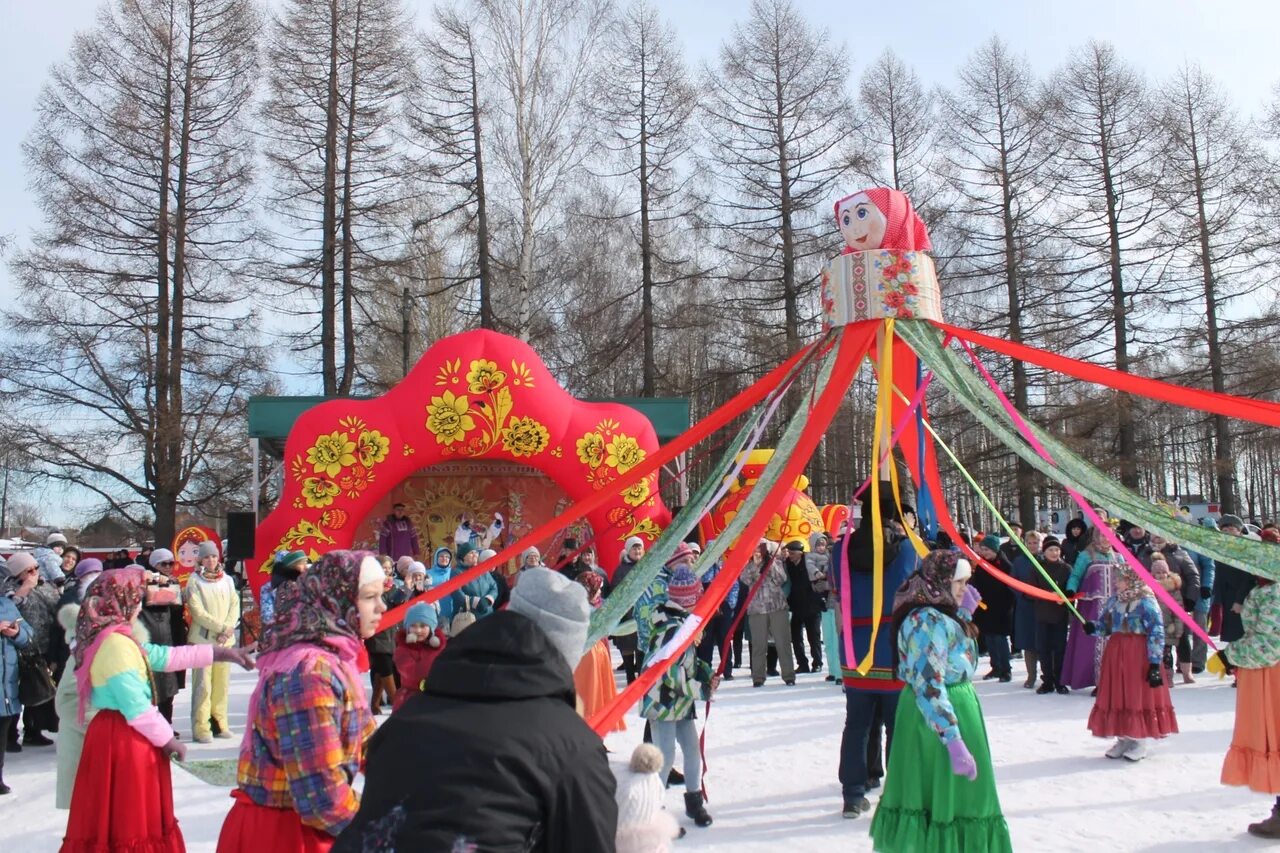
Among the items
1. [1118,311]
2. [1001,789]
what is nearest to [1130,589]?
[1001,789]

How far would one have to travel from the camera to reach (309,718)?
281 centimetres

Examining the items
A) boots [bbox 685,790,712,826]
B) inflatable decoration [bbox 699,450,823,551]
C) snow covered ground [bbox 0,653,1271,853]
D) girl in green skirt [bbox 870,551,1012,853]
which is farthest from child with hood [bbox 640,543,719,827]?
inflatable decoration [bbox 699,450,823,551]

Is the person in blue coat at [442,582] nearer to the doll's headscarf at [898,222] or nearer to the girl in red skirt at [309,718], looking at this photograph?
the doll's headscarf at [898,222]

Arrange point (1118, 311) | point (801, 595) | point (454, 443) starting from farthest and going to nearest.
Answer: point (1118, 311), point (454, 443), point (801, 595)

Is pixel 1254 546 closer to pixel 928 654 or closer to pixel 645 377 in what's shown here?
pixel 928 654

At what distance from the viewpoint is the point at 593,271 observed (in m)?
28.2

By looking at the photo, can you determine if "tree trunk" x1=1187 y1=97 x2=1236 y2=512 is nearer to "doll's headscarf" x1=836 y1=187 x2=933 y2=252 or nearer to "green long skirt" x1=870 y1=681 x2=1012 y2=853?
"doll's headscarf" x1=836 y1=187 x2=933 y2=252

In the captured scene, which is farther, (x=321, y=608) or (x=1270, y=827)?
(x=1270, y=827)

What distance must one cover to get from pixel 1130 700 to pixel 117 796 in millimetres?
6095

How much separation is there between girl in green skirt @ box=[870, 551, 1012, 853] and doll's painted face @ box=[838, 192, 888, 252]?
2.46 metres

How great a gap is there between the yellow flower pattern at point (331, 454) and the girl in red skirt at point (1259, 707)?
10.2m

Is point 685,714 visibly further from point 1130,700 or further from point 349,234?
point 349,234

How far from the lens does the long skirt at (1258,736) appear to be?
17.4ft

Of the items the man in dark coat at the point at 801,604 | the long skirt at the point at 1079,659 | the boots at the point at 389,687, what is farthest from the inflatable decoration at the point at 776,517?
the boots at the point at 389,687
